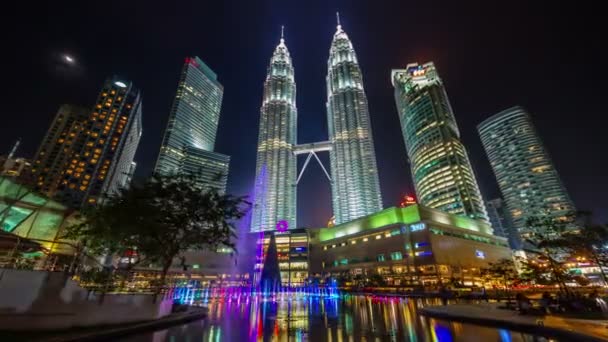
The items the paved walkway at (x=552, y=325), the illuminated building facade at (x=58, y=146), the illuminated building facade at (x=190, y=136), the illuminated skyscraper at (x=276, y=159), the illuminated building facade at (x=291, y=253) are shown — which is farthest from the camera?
the illuminated building facade at (x=190, y=136)

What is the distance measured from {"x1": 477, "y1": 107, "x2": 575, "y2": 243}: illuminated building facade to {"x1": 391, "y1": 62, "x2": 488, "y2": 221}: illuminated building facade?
45.6 m

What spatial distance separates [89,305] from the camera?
9.45 m

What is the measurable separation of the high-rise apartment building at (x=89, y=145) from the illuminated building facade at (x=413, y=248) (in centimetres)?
8824

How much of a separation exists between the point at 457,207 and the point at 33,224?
130663 mm

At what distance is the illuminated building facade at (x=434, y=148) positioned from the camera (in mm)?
112562

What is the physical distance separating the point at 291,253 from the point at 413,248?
2175 inches

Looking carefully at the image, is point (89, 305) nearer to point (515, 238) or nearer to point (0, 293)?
point (0, 293)

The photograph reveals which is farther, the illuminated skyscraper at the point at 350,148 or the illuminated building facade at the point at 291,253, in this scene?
the illuminated skyscraper at the point at 350,148

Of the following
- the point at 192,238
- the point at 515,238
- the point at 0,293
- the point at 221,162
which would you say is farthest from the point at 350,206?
the point at 515,238

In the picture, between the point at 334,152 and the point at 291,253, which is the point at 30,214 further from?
the point at 334,152

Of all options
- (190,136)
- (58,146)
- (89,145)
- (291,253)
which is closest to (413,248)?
(291,253)

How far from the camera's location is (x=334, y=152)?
15912 cm

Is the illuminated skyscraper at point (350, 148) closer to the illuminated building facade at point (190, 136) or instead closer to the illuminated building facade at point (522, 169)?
the illuminated building facade at point (190, 136)

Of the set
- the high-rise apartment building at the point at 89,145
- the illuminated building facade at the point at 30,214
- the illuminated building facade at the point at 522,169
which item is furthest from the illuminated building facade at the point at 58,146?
the illuminated building facade at the point at 522,169
